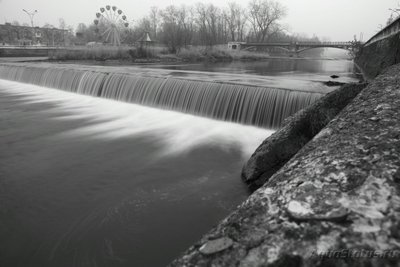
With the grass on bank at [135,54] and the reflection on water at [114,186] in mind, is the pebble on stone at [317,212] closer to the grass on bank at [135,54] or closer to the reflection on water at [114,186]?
the reflection on water at [114,186]

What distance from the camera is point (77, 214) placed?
17.1ft

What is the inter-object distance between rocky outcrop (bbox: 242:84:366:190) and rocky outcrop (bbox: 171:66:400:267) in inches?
116

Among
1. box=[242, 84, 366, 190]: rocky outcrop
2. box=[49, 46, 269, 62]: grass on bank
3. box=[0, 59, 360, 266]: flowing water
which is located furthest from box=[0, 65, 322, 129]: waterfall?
box=[49, 46, 269, 62]: grass on bank

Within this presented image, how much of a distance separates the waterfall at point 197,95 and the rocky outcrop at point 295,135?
3.80 m

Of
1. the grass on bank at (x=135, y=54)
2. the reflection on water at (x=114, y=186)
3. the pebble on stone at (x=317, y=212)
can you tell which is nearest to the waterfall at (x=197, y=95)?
the reflection on water at (x=114, y=186)

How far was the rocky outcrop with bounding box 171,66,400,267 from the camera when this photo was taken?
1.77 m

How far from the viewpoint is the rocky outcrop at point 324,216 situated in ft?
5.81

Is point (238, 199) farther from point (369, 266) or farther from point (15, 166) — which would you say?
point (15, 166)

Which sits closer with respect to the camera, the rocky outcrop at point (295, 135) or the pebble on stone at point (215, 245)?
the pebble on stone at point (215, 245)

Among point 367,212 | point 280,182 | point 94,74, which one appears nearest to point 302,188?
point 280,182

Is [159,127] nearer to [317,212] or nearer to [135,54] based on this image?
[317,212]

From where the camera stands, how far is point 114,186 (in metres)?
6.23

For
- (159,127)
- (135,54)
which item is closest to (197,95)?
(159,127)

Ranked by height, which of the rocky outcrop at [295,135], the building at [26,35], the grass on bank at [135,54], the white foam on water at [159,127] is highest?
the building at [26,35]
